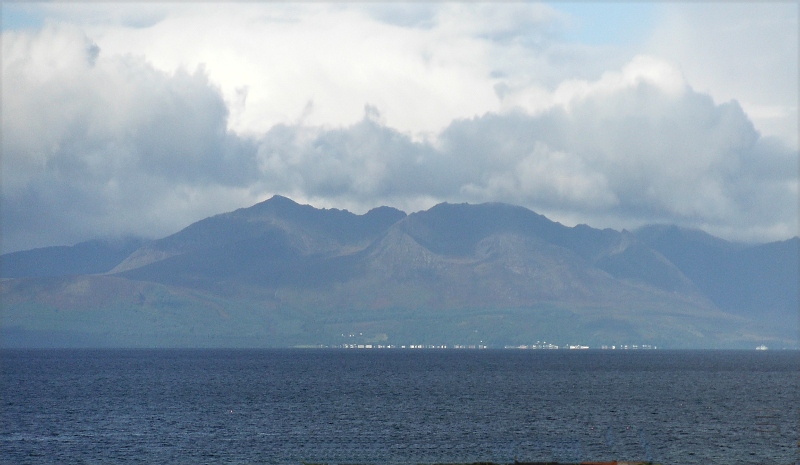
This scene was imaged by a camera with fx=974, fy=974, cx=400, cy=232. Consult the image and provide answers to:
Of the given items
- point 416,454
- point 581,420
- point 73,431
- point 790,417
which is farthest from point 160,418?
point 790,417

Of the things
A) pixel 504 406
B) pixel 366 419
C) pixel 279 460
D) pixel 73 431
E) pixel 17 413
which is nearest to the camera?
pixel 279 460

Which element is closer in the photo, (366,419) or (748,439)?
(748,439)

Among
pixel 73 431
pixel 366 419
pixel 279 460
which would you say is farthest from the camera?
pixel 366 419

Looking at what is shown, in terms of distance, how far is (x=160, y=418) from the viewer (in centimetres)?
16762

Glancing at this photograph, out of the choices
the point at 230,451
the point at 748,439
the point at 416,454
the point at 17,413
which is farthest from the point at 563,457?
the point at 17,413

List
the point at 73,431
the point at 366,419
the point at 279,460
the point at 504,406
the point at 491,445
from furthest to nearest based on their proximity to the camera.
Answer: the point at 504,406
the point at 366,419
the point at 73,431
the point at 491,445
the point at 279,460

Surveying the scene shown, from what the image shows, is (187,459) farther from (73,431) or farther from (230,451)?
(73,431)

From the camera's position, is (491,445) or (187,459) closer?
(187,459)

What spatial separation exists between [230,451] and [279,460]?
10668 mm

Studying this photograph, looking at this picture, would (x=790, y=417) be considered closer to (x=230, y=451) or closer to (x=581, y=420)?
(x=581, y=420)

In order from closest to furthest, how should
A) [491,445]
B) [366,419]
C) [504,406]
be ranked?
[491,445]
[366,419]
[504,406]

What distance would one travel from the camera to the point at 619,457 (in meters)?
125

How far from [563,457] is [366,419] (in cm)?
4877

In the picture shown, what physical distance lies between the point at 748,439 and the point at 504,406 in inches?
2243
